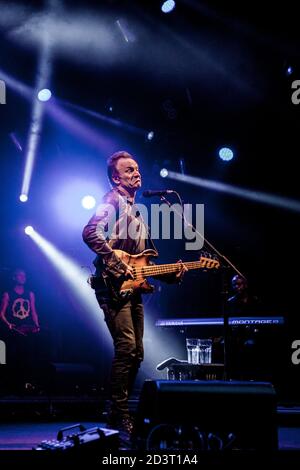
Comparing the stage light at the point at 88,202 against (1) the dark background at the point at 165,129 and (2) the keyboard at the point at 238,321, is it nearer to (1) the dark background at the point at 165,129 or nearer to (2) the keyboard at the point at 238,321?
(1) the dark background at the point at 165,129

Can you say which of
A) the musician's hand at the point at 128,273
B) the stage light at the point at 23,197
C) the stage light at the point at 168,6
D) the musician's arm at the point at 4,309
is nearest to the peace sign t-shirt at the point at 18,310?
the musician's arm at the point at 4,309

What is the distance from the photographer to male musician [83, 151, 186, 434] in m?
4.27

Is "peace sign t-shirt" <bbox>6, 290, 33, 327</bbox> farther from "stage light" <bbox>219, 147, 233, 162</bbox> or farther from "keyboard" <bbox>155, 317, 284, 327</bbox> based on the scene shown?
"stage light" <bbox>219, 147, 233, 162</bbox>

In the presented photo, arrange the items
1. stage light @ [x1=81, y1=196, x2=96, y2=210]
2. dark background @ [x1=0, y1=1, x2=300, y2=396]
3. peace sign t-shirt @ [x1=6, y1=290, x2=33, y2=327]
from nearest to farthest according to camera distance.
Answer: dark background @ [x1=0, y1=1, x2=300, y2=396]
peace sign t-shirt @ [x1=6, y1=290, x2=33, y2=327]
stage light @ [x1=81, y1=196, x2=96, y2=210]

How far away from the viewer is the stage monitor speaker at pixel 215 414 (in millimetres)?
3684

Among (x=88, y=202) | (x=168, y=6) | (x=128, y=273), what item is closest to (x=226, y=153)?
(x=88, y=202)

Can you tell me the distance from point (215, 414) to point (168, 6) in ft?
19.0

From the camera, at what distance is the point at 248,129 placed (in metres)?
9.72

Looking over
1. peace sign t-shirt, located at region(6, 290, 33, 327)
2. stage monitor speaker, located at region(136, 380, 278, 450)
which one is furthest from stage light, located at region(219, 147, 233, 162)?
stage monitor speaker, located at region(136, 380, 278, 450)

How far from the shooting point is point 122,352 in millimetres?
4273

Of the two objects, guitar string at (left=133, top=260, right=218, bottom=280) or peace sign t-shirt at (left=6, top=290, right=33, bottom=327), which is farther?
peace sign t-shirt at (left=6, top=290, right=33, bottom=327)

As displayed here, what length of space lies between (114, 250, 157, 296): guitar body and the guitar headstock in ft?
2.21

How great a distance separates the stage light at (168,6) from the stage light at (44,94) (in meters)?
2.47
